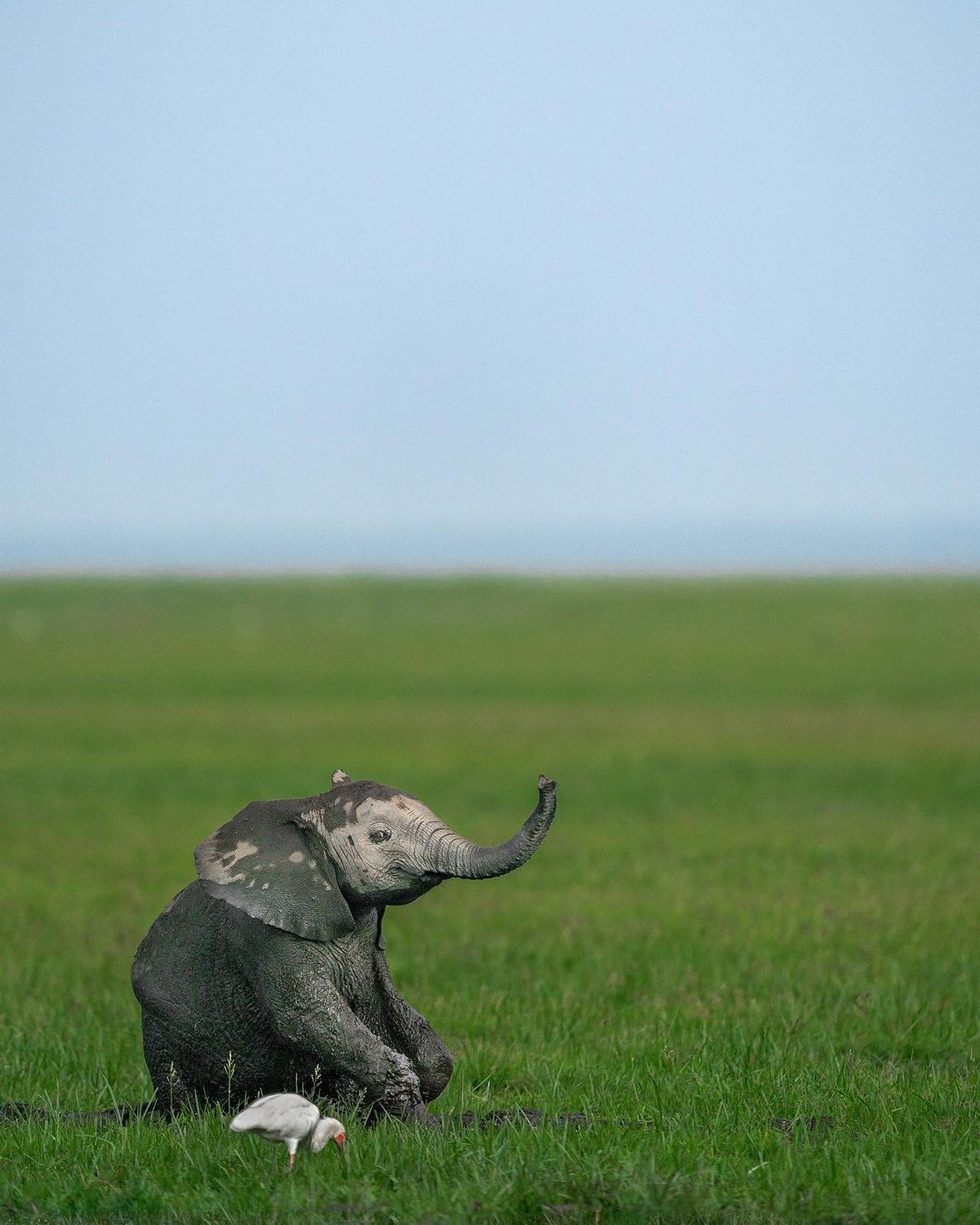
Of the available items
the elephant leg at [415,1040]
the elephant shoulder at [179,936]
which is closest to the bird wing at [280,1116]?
the elephant leg at [415,1040]

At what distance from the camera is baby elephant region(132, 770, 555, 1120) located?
6.72 m

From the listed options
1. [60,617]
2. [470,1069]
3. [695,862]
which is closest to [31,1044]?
[470,1069]

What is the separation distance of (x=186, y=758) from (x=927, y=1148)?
22319 millimetres

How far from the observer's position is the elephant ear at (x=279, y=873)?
673 centimetres

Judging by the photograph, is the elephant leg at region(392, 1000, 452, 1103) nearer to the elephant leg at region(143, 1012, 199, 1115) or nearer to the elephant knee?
the elephant knee

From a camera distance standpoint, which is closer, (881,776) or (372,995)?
(372,995)

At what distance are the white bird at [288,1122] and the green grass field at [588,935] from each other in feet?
0.73

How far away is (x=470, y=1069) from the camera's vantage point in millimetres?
8680

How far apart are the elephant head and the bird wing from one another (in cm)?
81

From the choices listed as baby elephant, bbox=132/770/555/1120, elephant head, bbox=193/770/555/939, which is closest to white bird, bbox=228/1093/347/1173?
baby elephant, bbox=132/770/555/1120

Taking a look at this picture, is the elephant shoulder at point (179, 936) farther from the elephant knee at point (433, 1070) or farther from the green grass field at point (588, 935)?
the elephant knee at point (433, 1070)

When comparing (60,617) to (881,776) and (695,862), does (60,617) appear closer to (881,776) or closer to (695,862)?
(881,776)

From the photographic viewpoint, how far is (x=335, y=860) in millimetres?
6805

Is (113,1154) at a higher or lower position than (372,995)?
lower
